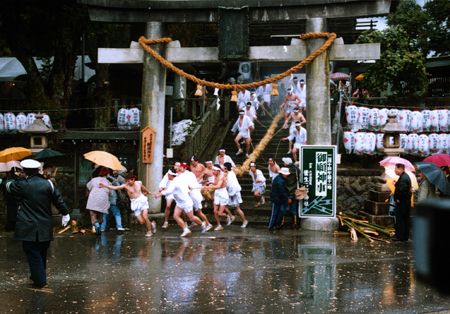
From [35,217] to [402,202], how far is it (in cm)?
812

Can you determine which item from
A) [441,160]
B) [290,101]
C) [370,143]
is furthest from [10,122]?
[441,160]

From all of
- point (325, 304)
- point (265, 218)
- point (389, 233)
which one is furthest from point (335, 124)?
point (325, 304)

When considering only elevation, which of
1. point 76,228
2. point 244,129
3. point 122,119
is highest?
point 122,119

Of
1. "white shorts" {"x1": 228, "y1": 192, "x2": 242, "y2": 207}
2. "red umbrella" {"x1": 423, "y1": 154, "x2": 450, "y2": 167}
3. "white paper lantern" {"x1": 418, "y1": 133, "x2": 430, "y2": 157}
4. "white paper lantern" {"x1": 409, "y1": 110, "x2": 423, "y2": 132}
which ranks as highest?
"white paper lantern" {"x1": 409, "y1": 110, "x2": 423, "y2": 132}

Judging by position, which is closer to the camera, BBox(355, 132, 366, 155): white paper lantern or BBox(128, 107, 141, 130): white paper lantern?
BBox(355, 132, 366, 155): white paper lantern

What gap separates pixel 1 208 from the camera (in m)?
15.3

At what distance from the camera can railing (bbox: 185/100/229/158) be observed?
1647 cm

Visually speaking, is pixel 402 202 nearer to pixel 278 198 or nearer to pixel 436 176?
pixel 436 176

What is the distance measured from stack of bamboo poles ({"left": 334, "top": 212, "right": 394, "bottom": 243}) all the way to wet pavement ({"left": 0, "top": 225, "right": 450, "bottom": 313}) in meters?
0.42

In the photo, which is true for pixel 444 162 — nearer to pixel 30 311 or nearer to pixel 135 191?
pixel 135 191

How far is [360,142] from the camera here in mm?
16312

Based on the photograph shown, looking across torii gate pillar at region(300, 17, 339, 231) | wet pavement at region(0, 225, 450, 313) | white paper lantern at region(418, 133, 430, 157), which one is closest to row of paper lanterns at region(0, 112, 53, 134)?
wet pavement at region(0, 225, 450, 313)

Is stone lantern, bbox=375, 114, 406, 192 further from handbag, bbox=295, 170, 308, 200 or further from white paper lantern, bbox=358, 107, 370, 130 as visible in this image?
handbag, bbox=295, 170, 308, 200

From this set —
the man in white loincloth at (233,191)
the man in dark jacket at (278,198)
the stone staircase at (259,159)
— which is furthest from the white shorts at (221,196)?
the stone staircase at (259,159)
